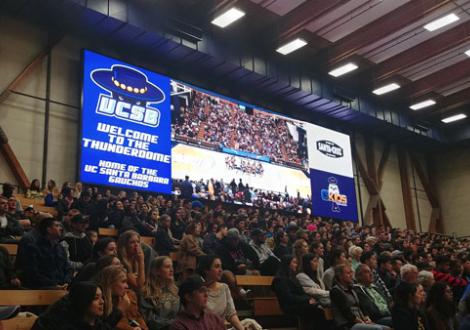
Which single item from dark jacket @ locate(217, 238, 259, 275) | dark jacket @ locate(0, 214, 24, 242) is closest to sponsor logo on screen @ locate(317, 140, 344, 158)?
dark jacket @ locate(217, 238, 259, 275)

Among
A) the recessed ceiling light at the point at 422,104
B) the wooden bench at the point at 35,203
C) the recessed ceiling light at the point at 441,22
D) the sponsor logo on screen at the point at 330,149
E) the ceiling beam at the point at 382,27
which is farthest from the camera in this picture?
the recessed ceiling light at the point at 422,104

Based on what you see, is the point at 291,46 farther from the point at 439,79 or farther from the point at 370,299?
the point at 370,299

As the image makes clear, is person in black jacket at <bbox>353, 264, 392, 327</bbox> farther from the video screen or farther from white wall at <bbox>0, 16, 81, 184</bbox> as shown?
white wall at <bbox>0, 16, 81, 184</bbox>

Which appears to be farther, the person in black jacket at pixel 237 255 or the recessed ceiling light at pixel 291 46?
the recessed ceiling light at pixel 291 46

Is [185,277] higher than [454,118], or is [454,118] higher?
[454,118]

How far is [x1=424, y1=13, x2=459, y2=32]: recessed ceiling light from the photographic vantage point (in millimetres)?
12166

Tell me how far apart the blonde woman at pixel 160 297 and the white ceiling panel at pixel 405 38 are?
34.4 ft

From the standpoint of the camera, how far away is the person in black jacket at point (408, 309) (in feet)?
15.1

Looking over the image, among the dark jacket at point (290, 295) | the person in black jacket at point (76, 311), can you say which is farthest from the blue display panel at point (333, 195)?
the person in black jacket at point (76, 311)

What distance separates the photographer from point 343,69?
1454 centimetres

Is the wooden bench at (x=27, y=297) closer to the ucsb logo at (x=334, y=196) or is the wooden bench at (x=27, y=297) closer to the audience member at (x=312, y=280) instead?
the audience member at (x=312, y=280)

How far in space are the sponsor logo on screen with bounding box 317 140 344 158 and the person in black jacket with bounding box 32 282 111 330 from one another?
41.8ft

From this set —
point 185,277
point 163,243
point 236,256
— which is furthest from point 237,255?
point 185,277

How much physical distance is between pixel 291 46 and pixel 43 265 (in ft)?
32.2
